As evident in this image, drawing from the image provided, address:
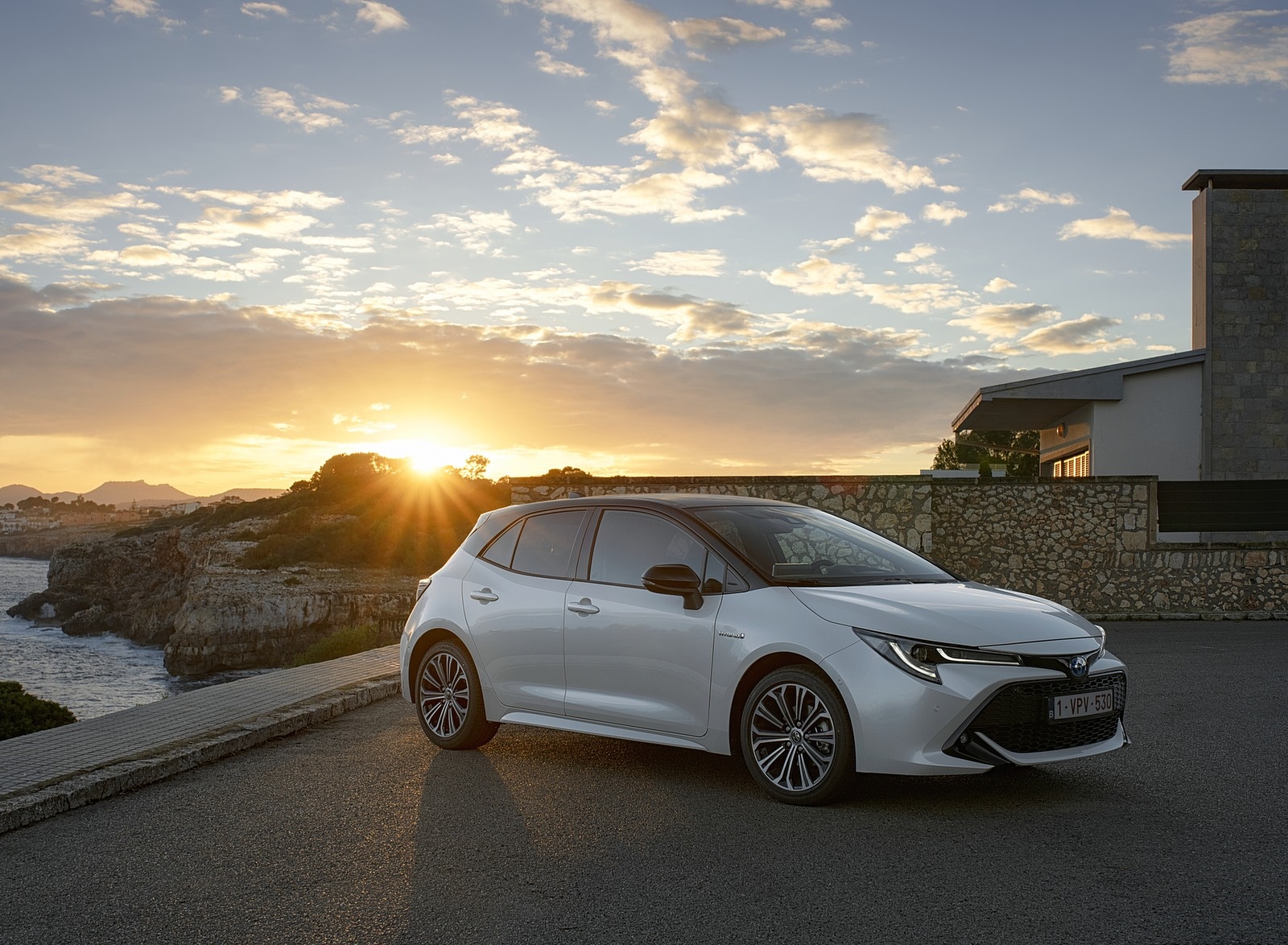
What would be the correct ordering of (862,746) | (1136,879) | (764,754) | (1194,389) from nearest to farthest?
1. (1136,879)
2. (862,746)
3. (764,754)
4. (1194,389)

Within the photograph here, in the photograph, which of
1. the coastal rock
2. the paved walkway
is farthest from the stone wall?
the coastal rock

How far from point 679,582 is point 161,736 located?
4.30 metres

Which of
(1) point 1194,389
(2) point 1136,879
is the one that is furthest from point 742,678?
(1) point 1194,389

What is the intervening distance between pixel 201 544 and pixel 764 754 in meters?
114

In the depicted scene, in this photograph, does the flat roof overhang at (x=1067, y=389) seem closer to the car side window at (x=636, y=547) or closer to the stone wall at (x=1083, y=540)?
the stone wall at (x=1083, y=540)

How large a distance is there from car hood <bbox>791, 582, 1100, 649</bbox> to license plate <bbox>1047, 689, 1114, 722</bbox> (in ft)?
0.99

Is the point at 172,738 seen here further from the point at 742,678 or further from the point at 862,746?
the point at 862,746

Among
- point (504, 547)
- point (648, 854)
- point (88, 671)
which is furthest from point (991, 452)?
point (648, 854)

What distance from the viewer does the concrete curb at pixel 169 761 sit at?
21.8ft

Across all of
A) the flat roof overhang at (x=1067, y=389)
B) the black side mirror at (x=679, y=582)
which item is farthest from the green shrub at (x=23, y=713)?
the flat roof overhang at (x=1067, y=389)

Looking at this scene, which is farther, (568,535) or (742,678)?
(568,535)

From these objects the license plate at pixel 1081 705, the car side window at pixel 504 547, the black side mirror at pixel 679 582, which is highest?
the car side window at pixel 504 547

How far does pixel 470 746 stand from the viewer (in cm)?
836

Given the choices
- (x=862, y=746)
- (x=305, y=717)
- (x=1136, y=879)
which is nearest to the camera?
(x=1136, y=879)
